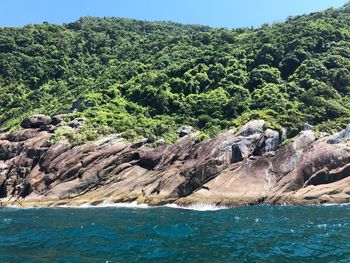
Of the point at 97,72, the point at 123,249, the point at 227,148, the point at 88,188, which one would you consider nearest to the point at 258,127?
the point at 227,148

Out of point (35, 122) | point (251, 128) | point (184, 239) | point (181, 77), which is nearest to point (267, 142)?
point (251, 128)

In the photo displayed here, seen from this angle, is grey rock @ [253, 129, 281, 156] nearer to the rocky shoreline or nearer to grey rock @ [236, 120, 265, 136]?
the rocky shoreline

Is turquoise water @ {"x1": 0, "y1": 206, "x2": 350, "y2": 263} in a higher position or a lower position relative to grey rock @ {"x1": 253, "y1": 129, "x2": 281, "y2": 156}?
lower

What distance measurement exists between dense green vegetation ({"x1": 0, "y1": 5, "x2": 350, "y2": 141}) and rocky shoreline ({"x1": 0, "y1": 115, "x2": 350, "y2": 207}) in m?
6.44

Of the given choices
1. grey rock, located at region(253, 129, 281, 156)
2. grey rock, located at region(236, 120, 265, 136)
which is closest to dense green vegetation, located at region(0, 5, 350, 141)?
grey rock, located at region(236, 120, 265, 136)

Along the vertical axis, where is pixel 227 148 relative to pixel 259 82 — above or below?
below

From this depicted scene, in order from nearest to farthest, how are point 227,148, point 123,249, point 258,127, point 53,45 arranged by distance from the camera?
1. point 123,249
2. point 227,148
3. point 258,127
4. point 53,45

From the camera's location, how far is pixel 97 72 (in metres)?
128

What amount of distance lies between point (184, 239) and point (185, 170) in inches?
1382

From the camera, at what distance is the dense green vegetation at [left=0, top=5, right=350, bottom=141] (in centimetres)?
8231

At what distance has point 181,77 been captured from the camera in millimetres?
106875

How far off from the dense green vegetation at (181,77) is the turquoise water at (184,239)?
117 feet

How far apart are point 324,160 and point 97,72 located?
85209mm

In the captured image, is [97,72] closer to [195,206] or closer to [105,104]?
[105,104]
